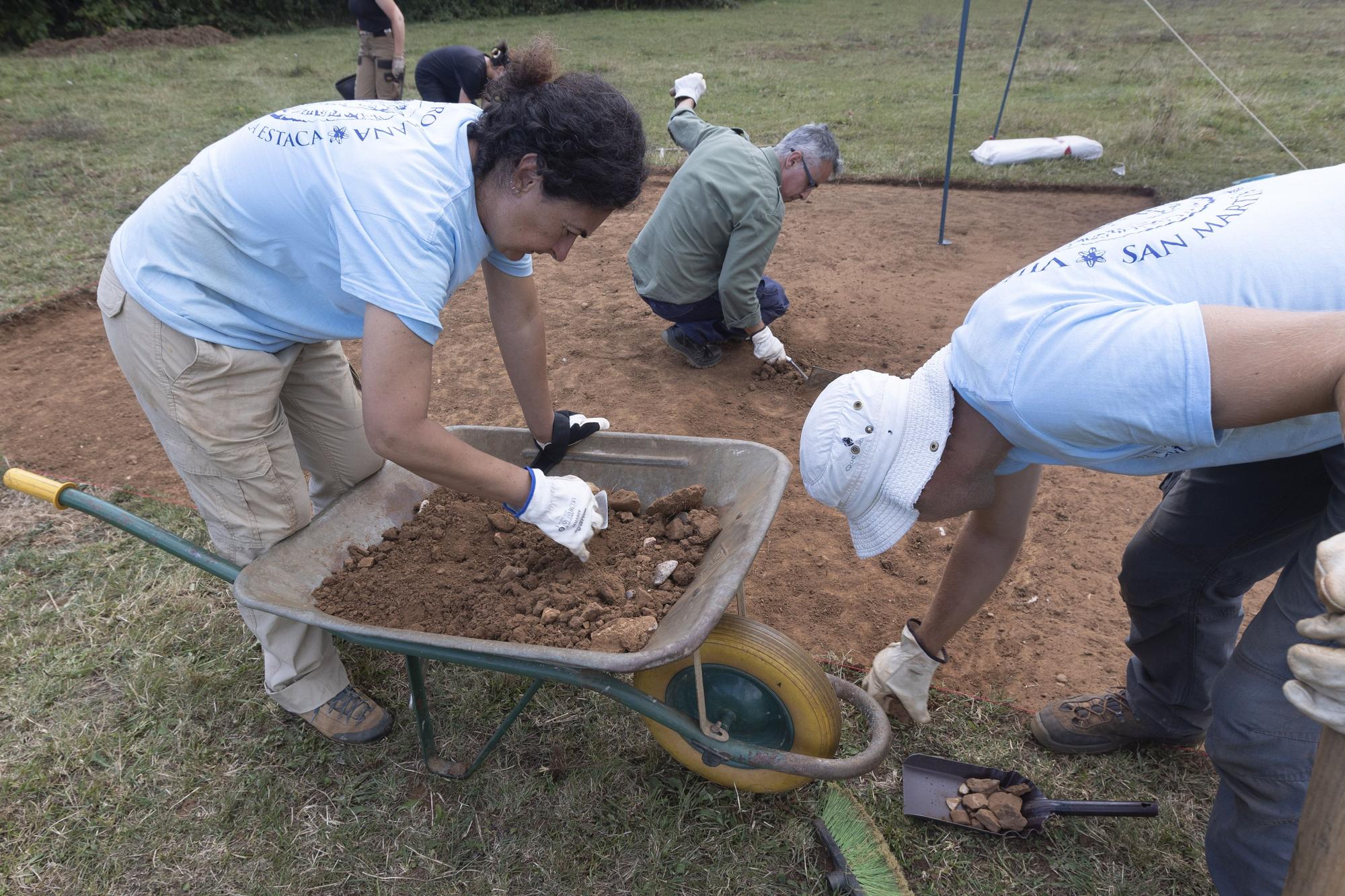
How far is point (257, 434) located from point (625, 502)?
940 mm

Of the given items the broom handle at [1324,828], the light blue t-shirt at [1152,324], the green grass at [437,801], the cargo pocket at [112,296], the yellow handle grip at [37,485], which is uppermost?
the light blue t-shirt at [1152,324]

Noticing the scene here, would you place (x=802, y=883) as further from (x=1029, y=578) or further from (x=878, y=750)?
(x=1029, y=578)

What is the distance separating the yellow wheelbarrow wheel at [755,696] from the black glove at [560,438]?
67 cm

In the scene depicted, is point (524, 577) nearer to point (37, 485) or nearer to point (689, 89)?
point (37, 485)

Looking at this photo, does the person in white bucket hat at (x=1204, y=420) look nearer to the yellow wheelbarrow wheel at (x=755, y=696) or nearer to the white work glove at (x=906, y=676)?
the yellow wheelbarrow wheel at (x=755, y=696)

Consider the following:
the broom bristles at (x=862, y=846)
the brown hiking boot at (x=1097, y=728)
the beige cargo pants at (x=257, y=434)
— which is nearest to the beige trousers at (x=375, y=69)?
the beige cargo pants at (x=257, y=434)

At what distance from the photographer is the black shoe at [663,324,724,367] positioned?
4172mm

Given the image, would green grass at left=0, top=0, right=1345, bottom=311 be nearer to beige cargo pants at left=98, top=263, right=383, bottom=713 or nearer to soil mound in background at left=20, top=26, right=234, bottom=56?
soil mound in background at left=20, top=26, right=234, bottom=56

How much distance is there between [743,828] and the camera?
6.63 ft

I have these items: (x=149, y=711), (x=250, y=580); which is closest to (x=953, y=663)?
(x=250, y=580)

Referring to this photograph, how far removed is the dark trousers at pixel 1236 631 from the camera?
1376 mm

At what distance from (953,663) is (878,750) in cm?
96

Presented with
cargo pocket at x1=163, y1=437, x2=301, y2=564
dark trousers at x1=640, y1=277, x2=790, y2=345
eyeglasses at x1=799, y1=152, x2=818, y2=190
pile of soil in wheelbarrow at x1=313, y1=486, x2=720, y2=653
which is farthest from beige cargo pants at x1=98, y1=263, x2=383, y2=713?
eyeglasses at x1=799, y1=152, x2=818, y2=190

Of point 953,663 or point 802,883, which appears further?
point 953,663
